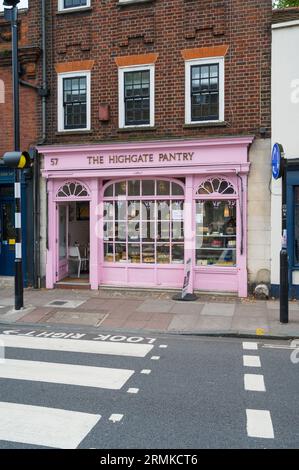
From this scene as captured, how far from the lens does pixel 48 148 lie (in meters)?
12.6

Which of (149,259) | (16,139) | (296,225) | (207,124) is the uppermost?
(207,124)

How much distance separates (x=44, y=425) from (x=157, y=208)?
8.35 metres

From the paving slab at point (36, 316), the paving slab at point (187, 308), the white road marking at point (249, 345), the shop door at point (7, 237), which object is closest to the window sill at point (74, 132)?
the shop door at point (7, 237)

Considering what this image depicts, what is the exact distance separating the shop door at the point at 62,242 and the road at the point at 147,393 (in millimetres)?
5492

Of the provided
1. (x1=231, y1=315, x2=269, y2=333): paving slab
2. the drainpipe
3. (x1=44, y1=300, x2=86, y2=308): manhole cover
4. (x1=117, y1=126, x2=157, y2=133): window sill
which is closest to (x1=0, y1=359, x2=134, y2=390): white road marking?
(x1=231, y1=315, x2=269, y2=333): paving slab

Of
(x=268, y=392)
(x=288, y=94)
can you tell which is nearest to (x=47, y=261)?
(x=288, y=94)

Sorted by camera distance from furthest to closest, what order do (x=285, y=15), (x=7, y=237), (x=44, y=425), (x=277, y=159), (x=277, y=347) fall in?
(x=7, y=237), (x=285, y=15), (x=277, y=159), (x=277, y=347), (x=44, y=425)

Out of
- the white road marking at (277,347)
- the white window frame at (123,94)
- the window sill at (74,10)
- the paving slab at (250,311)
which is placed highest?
the window sill at (74,10)

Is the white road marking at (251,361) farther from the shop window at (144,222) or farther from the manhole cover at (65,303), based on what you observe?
the shop window at (144,222)

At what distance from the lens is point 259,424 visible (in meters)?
4.55

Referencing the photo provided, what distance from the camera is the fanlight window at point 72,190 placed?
12844 millimetres

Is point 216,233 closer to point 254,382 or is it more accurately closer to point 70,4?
point 254,382

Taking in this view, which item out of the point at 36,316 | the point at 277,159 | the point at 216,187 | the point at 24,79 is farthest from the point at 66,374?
the point at 24,79

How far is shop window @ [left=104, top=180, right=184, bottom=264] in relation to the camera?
12.2 m
